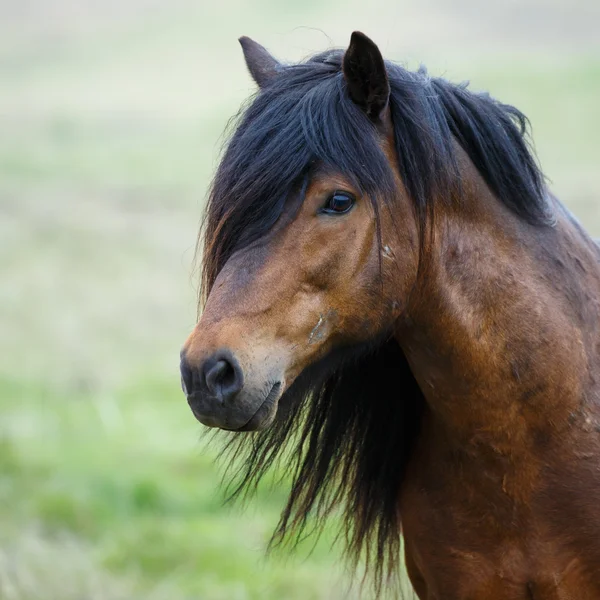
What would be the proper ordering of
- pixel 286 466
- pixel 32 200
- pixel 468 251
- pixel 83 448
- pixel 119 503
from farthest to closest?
pixel 32 200 → pixel 83 448 → pixel 119 503 → pixel 286 466 → pixel 468 251

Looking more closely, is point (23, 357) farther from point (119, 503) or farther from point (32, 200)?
point (32, 200)

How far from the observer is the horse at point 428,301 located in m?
2.88

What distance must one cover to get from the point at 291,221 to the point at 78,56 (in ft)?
118

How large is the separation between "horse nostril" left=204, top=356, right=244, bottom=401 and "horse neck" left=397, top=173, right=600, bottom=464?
2.30 ft

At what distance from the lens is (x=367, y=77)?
3.02 meters

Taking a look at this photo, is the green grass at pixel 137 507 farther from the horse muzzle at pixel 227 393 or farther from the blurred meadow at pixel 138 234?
the horse muzzle at pixel 227 393

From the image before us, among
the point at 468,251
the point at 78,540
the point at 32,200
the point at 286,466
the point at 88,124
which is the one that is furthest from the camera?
the point at 88,124

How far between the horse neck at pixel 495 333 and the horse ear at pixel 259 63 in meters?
0.79

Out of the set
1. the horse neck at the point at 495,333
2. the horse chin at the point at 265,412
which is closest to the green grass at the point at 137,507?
the horse neck at the point at 495,333

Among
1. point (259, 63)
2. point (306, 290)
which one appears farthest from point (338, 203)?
point (259, 63)

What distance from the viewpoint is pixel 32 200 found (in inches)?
815

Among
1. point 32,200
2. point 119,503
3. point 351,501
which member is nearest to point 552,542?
point 351,501

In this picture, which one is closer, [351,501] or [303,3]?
[351,501]

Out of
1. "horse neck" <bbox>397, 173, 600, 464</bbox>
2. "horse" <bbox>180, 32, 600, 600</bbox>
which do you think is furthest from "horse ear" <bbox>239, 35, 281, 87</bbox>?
"horse neck" <bbox>397, 173, 600, 464</bbox>
